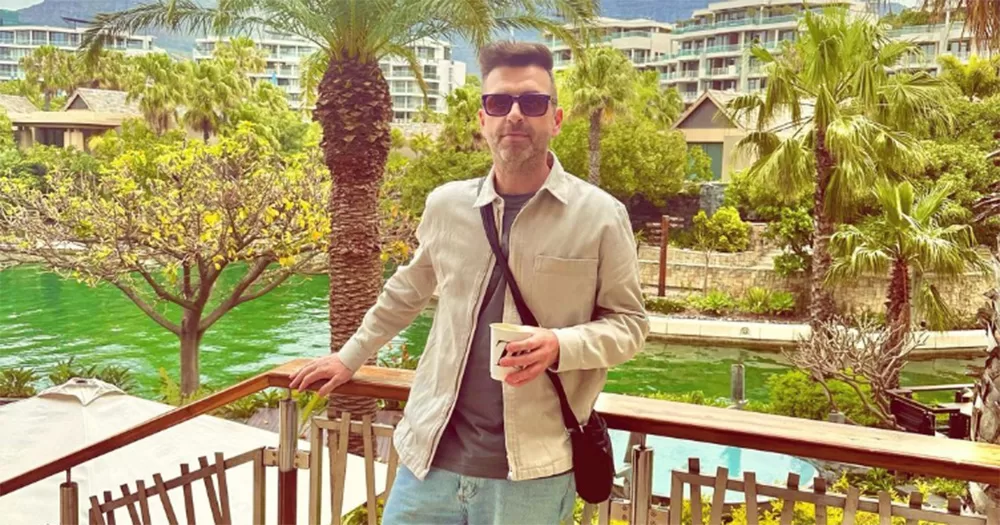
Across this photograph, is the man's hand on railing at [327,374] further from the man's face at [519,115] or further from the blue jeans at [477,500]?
the man's face at [519,115]

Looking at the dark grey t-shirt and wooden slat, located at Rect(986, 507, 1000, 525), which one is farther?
the dark grey t-shirt

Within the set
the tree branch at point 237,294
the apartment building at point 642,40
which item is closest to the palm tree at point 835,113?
the tree branch at point 237,294

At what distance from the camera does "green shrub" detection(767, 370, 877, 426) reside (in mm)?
8148

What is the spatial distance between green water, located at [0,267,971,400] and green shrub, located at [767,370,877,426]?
2.79 metres

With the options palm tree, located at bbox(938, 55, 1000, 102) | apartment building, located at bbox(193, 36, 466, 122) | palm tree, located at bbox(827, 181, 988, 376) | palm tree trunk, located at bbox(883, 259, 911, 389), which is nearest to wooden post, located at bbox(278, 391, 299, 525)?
palm tree, located at bbox(827, 181, 988, 376)

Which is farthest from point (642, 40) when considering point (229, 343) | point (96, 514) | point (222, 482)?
point (222, 482)

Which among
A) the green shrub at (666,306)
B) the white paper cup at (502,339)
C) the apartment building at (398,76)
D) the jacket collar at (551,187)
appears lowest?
the green shrub at (666,306)

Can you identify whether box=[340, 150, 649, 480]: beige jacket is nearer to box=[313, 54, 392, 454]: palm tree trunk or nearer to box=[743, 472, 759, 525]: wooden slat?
box=[743, 472, 759, 525]: wooden slat

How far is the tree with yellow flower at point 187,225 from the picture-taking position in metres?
7.75

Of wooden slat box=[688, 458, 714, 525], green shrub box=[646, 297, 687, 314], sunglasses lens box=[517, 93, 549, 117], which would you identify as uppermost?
sunglasses lens box=[517, 93, 549, 117]

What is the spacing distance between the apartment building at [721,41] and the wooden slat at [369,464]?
1907cm

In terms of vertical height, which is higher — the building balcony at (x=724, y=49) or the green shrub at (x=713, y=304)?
the building balcony at (x=724, y=49)

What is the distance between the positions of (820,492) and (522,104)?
0.61 metres

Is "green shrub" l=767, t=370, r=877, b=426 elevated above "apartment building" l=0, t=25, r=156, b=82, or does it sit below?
below
